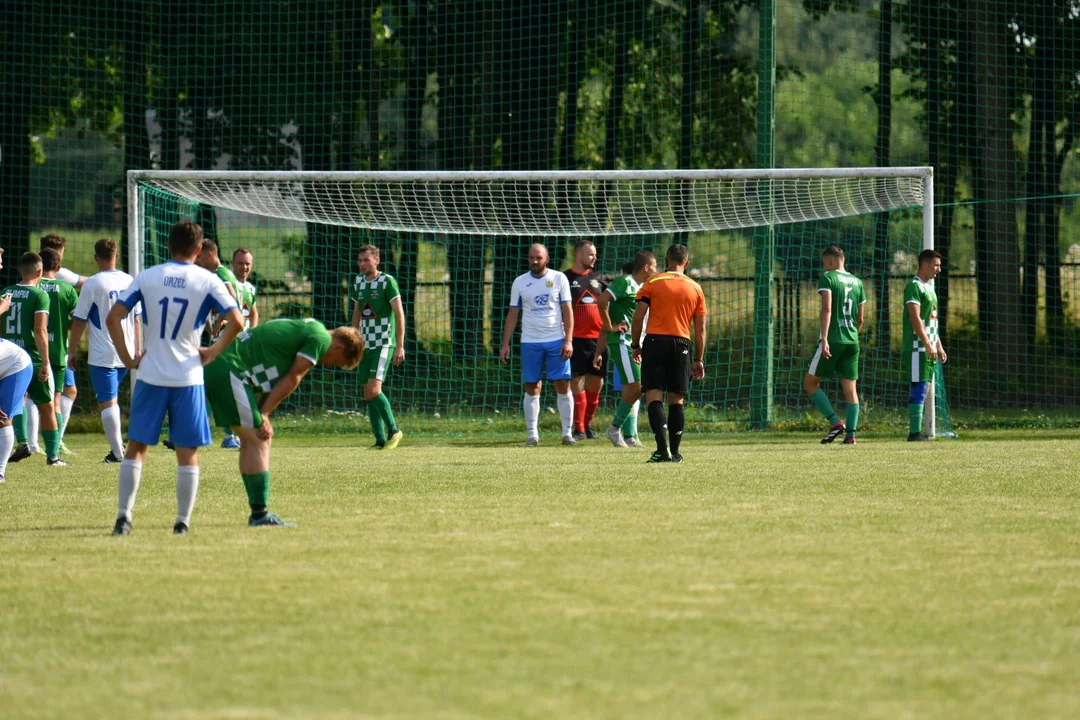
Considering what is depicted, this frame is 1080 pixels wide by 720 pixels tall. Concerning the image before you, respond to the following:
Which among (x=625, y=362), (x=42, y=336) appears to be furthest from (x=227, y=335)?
(x=625, y=362)

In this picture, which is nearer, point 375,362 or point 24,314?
point 24,314

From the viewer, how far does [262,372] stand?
746cm

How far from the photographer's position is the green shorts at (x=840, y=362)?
47.1 feet

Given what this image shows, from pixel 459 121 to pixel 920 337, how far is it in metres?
10.5

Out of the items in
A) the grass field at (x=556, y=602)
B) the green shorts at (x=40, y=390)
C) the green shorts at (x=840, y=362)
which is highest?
the green shorts at (x=840, y=362)

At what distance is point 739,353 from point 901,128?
7.80m

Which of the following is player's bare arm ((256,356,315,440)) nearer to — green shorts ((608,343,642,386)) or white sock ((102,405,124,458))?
white sock ((102,405,124,458))

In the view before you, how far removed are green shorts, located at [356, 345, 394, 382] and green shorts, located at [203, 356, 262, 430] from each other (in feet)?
19.7

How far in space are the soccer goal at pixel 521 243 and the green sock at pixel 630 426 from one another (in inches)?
112

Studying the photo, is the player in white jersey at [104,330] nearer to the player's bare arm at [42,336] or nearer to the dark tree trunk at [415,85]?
the player's bare arm at [42,336]

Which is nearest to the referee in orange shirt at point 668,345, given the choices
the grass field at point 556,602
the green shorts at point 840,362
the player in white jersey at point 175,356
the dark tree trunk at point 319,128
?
the grass field at point 556,602

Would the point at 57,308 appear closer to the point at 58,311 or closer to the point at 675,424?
the point at 58,311

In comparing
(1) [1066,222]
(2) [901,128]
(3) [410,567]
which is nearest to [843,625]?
(3) [410,567]

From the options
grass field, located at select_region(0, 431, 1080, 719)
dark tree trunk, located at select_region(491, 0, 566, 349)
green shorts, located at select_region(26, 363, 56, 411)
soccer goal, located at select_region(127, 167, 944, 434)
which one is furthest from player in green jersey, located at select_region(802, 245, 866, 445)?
green shorts, located at select_region(26, 363, 56, 411)
